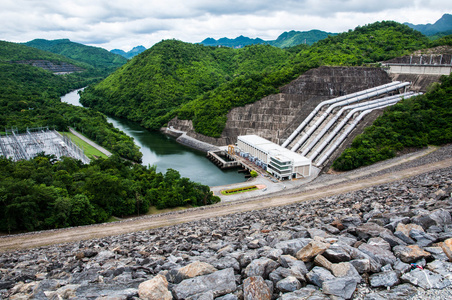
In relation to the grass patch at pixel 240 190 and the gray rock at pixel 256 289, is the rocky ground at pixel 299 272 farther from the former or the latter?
the grass patch at pixel 240 190

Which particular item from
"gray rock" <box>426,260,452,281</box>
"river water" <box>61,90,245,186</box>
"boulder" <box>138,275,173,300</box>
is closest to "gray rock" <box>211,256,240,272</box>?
"boulder" <box>138,275,173,300</box>

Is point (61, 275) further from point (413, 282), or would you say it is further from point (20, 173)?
point (20, 173)

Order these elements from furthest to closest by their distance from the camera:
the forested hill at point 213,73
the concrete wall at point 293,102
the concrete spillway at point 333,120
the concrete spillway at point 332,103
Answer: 1. the forested hill at point 213,73
2. the concrete wall at point 293,102
3. the concrete spillway at point 332,103
4. the concrete spillway at point 333,120

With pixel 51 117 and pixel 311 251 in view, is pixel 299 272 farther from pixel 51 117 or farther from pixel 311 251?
pixel 51 117

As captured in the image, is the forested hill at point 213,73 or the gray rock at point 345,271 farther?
the forested hill at point 213,73

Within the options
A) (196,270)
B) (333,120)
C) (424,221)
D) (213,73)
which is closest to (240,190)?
(333,120)

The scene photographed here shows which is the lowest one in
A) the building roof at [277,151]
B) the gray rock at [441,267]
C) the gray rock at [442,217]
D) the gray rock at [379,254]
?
the building roof at [277,151]

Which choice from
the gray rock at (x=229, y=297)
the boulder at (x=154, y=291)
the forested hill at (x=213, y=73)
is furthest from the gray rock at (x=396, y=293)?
the forested hill at (x=213, y=73)
